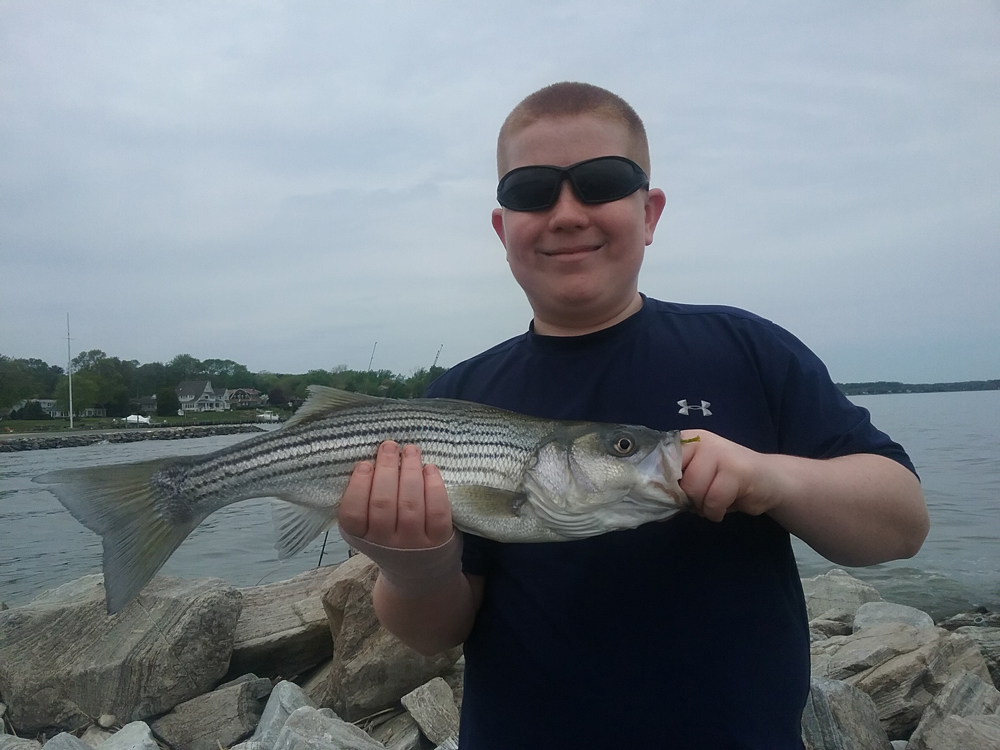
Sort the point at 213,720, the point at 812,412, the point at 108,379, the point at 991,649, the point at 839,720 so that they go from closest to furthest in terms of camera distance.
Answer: the point at 812,412 < the point at 839,720 < the point at 213,720 < the point at 991,649 < the point at 108,379

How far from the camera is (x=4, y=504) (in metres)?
22.2

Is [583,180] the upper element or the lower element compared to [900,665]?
upper

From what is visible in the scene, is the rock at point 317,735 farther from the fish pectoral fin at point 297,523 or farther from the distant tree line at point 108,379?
the distant tree line at point 108,379

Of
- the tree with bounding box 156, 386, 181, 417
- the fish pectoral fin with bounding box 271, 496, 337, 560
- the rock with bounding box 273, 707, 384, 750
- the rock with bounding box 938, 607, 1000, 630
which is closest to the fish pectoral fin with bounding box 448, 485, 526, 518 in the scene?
the fish pectoral fin with bounding box 271, 496, 337, 560

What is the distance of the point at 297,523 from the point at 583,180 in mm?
1925

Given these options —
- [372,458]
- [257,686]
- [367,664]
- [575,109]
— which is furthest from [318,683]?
[575,109]

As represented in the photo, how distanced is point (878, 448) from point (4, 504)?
2712cm

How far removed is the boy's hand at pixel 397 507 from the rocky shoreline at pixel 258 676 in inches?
115

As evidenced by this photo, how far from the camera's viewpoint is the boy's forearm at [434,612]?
2.60 metres

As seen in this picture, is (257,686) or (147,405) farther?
(147,405)

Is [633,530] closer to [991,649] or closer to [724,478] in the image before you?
[724,478]

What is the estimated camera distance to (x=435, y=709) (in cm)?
513

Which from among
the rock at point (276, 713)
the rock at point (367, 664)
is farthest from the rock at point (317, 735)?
the rock at point (367, 664)

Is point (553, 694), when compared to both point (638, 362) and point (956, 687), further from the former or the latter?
point (956, 687)
